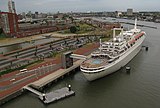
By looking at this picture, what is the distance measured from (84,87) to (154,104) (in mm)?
11567

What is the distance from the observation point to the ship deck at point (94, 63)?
32231 millimetres

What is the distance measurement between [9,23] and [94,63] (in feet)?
205

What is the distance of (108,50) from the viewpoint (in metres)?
39.1

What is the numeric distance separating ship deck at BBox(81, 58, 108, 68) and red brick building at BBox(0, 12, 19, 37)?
60.1 m

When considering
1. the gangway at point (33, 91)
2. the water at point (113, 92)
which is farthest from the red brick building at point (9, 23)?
the gangway at point (33, 91)

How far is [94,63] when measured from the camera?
1319 inches

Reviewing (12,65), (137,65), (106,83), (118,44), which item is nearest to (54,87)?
(106,83)

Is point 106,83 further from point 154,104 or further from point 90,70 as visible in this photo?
point 154,104

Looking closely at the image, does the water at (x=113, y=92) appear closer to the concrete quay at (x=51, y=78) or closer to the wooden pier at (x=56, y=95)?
the wooden pier at (x=56, y=95)

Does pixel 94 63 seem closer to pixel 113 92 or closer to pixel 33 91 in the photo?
pixel 113 92

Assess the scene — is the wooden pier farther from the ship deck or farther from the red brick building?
the red brick building

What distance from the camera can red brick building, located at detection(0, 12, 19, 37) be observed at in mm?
80525

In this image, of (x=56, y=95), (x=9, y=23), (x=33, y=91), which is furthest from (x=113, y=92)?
(x=9, y=23)

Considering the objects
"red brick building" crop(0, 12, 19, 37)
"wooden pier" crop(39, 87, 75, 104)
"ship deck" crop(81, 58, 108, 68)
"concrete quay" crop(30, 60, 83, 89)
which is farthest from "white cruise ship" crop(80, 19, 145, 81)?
"red brick building" crop(0, 12, 19, 37)
